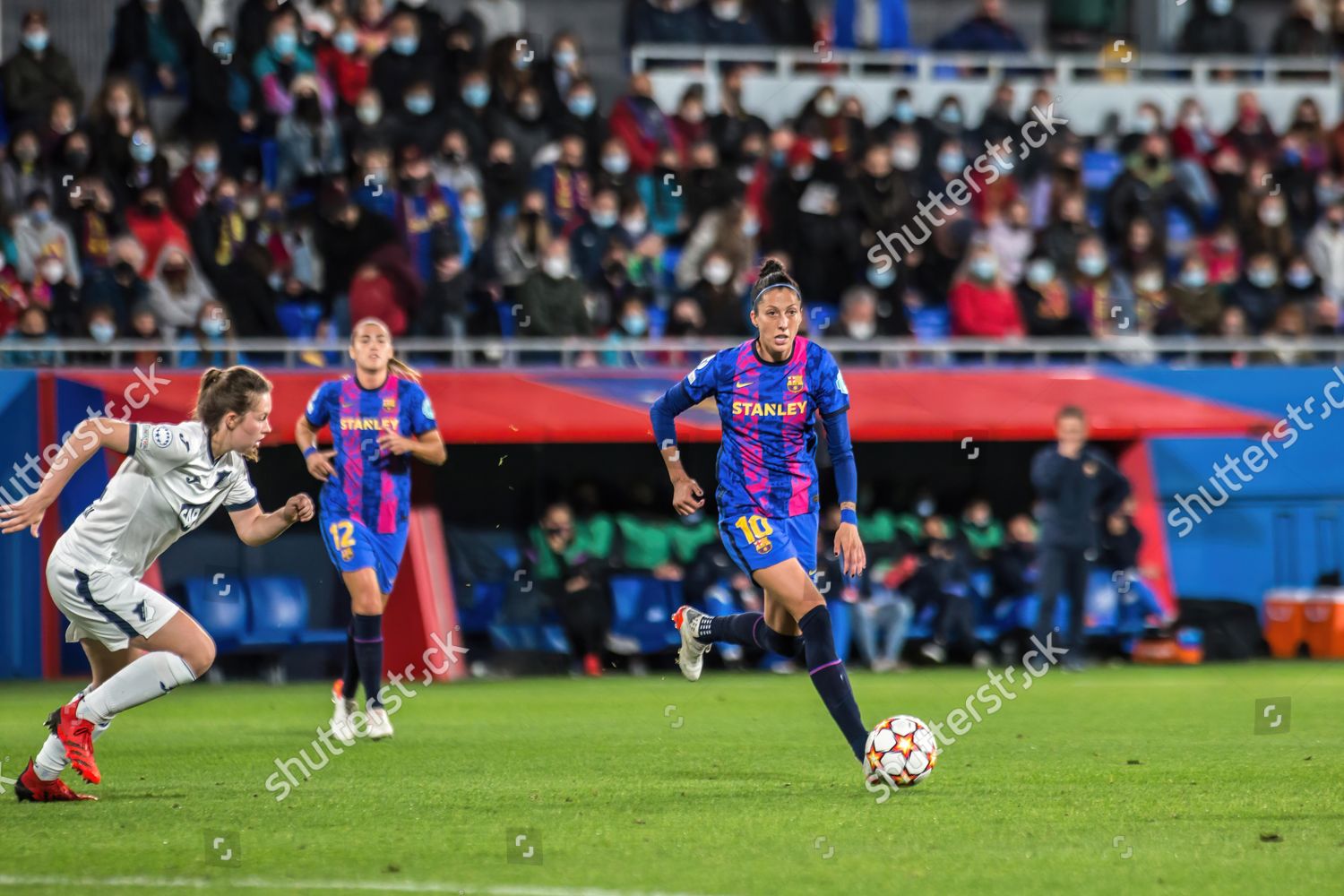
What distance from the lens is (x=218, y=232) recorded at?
1677 centimetres

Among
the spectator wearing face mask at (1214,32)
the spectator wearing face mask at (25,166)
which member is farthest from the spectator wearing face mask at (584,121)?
the spectator wearing face mask at (1214,32)

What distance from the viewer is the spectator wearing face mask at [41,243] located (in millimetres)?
16125

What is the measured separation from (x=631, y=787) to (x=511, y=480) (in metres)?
8.59

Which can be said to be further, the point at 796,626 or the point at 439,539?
the point at 439,539

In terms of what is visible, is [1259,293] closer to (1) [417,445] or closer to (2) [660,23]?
(2) [660,23]

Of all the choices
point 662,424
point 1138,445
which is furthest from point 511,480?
point 662,424

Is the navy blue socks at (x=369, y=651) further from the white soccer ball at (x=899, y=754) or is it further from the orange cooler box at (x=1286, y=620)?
the orange cooler box at (x=1286, y=620)

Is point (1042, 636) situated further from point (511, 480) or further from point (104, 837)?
point (104, 837)

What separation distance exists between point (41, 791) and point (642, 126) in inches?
484

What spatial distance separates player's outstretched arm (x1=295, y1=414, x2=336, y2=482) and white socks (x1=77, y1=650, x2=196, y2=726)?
259 centimetres

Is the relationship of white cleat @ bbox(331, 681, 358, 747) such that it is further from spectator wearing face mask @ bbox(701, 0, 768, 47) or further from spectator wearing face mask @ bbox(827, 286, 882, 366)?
spectator wearing face mask @ bbox(701, 0, 768, 47)

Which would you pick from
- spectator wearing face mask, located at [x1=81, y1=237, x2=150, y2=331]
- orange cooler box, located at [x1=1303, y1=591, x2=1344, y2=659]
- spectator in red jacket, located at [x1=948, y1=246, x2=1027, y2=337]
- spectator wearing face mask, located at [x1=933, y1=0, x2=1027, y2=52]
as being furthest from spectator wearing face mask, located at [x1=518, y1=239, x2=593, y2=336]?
spectator wearing face mask, located at [x1=933, y1=0, x2=1027, y2=52]

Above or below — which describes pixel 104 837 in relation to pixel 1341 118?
below

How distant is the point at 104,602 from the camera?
8016 mm
